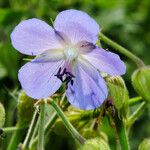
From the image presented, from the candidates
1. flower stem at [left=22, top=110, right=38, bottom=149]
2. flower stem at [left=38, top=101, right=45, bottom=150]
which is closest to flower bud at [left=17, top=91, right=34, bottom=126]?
flower stem at [left=22, top=110, right=38, bottom=149]

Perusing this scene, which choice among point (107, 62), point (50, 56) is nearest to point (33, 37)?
point (50, 56)

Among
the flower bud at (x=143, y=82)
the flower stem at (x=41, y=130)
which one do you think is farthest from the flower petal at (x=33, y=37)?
the flower bud at (x=143, y=82)

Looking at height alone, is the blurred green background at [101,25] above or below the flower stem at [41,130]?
below

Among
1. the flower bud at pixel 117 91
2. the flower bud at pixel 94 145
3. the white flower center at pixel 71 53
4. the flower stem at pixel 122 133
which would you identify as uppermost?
the white flower center at pixel 71 53

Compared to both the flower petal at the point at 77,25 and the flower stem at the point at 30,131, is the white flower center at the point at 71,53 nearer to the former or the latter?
the flower petal at the point at 77,25

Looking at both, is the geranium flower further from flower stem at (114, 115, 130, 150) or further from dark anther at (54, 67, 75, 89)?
flower stem at (114, 115, 130, 150)

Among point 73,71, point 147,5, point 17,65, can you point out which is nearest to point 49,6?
point 17,65
